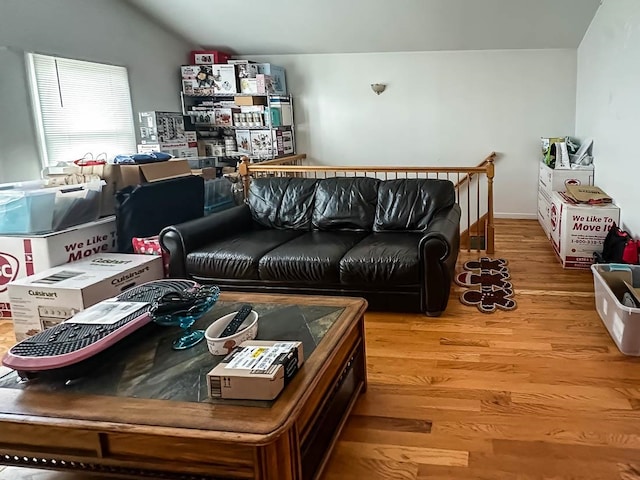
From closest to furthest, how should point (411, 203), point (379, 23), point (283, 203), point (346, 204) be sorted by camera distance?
point (411, 203) → point (346, 204) → point (283, 203) → point (379, 23)

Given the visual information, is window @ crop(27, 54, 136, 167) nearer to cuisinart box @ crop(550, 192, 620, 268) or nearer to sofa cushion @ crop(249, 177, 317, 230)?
sofa cushion @ crop(249, 177, 317, 230)

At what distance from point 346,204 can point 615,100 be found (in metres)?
2.41

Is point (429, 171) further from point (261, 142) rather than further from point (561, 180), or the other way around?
point (261, 142)

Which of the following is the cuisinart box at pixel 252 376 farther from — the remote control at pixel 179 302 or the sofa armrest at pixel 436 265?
the sofa armrest at pixel 436 265

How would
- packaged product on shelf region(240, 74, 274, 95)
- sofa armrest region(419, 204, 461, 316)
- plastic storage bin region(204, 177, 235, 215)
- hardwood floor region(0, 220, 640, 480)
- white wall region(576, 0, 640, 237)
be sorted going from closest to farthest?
hardwood floor region(0, 220, 640, 480), sofa armrest region(419, 204, 461, 316), white wall region(576, 0, 640, 237), plastic storage bin region(204, 177, 235, 215), packaged product on shelf region(240, 74, 274, 95)

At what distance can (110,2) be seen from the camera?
5.42 m

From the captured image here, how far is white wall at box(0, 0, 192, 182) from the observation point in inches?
171

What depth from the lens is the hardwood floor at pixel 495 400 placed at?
6.59ft

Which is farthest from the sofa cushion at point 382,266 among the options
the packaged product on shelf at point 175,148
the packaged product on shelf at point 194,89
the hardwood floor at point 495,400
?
the packaged product on shelf at point 194,89

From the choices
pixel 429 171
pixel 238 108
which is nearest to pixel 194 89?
pixel 238 108

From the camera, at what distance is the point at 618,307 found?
2.81 metres

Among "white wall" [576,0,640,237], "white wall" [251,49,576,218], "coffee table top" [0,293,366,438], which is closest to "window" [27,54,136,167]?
"white wall" [251,49,576,218]

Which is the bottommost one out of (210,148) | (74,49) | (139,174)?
(139,174)

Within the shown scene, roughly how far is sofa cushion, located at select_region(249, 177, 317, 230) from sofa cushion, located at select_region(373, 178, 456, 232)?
572 mm
